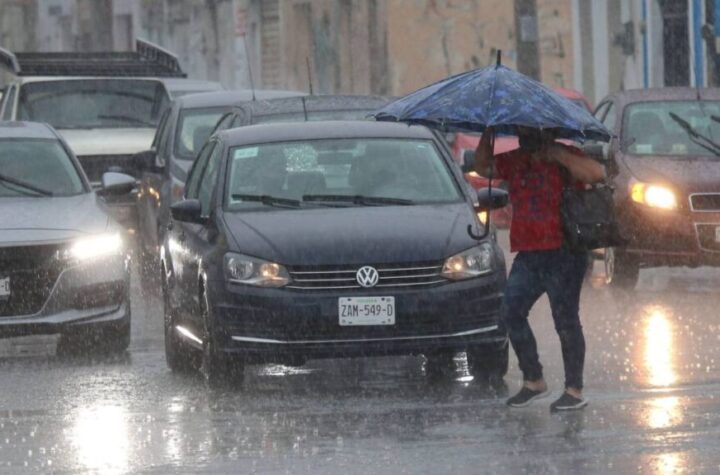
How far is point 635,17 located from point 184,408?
1110 inches

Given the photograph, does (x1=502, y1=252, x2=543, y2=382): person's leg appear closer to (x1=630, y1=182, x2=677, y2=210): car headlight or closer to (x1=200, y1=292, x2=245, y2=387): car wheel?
(x1=200, y1=292, x2=245, y2=387): car wheel

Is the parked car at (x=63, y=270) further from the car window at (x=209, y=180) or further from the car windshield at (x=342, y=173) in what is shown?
the car windshield at (x=342, y=173)

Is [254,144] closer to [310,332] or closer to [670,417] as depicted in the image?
[310,332]

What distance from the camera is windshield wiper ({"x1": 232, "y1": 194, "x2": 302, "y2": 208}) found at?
12836 mm

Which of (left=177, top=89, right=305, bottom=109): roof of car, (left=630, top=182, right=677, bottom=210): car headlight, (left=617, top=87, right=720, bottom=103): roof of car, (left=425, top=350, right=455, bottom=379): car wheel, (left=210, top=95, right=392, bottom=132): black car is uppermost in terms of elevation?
(left=177, top=89, right=305, bottom=109): roof of car

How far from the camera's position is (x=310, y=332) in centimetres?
1192

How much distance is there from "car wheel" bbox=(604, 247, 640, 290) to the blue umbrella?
21.9 feet

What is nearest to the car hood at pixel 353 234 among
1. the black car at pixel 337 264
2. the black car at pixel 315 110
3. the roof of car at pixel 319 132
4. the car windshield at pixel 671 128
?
the black car at pixel 337 264

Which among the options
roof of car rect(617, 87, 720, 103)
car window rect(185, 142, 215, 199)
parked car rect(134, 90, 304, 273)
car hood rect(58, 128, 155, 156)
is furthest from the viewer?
car hood rect(58, 128, 155, 156)

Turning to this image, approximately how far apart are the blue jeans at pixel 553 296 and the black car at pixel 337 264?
616 mm


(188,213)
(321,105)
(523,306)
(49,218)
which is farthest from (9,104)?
(523,306)

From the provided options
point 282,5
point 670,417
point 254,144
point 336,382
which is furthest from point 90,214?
point 282,5

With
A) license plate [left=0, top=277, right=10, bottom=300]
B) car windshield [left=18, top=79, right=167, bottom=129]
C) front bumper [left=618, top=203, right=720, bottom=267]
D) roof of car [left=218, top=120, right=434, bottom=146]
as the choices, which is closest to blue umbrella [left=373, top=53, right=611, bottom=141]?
roof of car [left=218, top=120, right=434, bottom=146]

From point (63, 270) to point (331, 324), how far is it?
2.76 meters
